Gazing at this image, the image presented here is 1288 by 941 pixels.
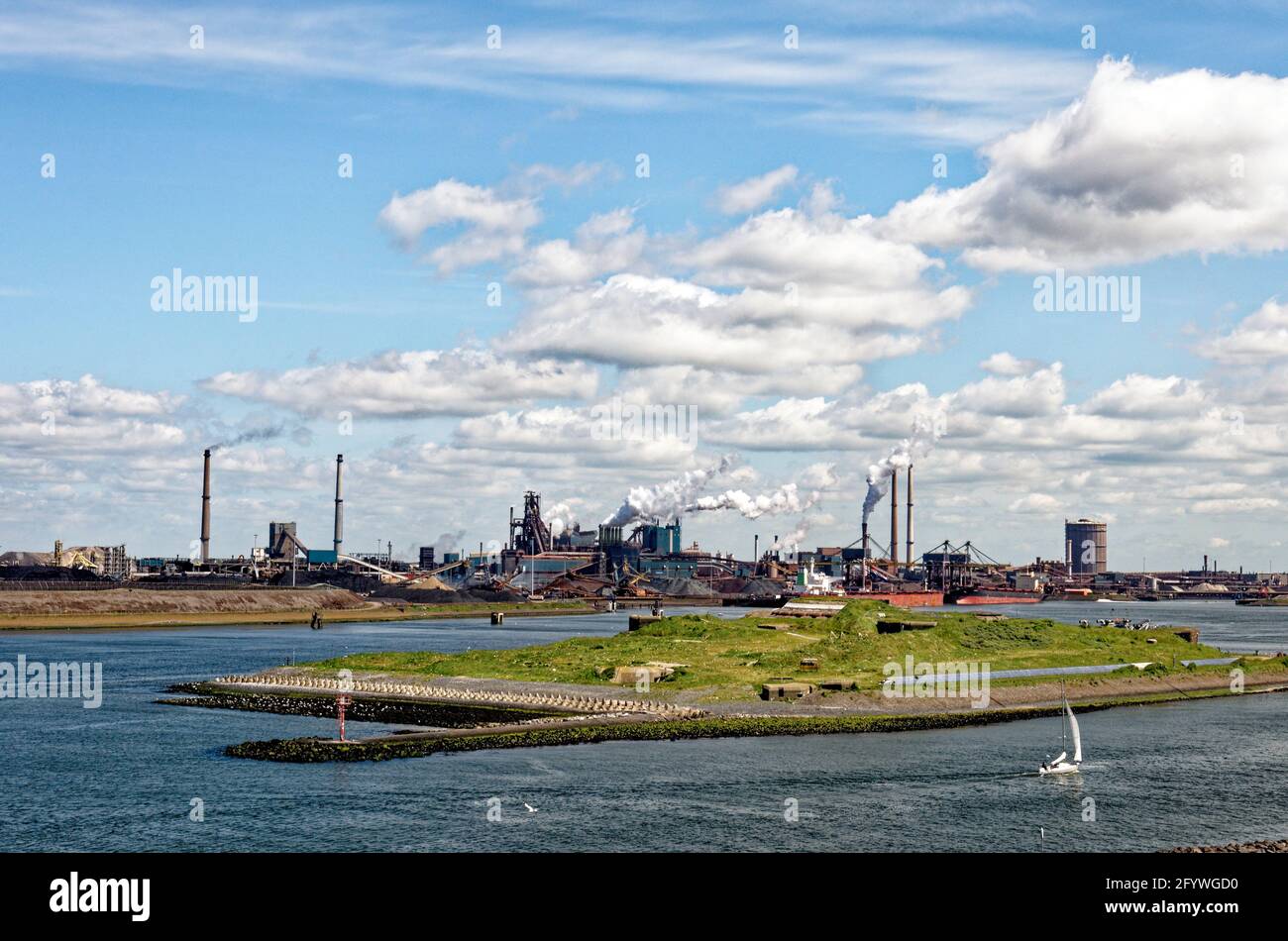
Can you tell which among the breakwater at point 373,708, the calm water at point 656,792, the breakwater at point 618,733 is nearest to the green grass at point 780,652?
the breakwater at point 618,733

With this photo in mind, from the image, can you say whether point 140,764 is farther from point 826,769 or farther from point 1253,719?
point 1253,719

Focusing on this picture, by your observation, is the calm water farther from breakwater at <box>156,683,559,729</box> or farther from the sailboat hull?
breakwater at <box>156,683,559,729</box>

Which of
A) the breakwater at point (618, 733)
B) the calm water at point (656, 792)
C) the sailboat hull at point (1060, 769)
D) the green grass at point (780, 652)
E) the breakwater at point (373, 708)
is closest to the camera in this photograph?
the calm water at point (656, 792)

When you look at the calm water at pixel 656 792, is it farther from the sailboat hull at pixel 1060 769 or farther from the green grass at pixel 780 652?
the green grass at pixel 780 652

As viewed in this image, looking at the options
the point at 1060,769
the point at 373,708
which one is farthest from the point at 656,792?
the point at 373,708

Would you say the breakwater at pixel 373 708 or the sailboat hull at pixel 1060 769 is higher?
the sailboat hull at pixel 1060 769
